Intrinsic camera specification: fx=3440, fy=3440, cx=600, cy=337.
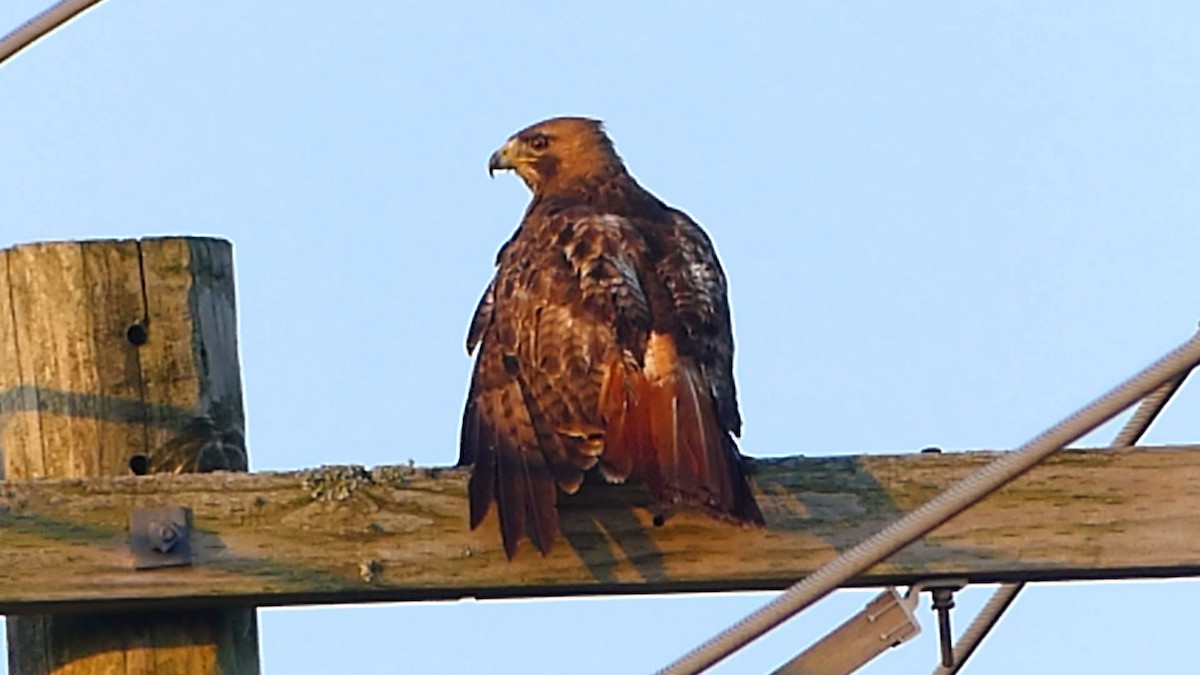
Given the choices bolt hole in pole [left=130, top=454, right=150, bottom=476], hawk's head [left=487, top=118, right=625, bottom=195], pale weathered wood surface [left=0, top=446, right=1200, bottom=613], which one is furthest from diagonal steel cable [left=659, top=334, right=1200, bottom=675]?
hawk's head [left=487, top=118, right=625, bottom=195]

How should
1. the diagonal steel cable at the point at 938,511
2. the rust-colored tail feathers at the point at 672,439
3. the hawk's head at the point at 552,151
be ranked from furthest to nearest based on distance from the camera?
the hawk's head at the point at 552,151 < the rust-colored tail feathers at the point at 672,439 < the diagonal steel cable at the point at 938,511

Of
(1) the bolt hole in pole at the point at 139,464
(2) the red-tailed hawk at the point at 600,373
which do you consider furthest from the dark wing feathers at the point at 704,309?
(1) the bolt hole in pole at the point at 139,464

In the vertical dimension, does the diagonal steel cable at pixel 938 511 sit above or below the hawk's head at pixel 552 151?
below

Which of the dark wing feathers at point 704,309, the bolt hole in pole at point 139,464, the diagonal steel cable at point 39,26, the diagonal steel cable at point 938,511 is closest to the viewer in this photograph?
the diagonal steel cable at point 938,511

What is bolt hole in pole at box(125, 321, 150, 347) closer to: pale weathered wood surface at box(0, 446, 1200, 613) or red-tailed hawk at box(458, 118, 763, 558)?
pale weathered wood surface at box(0, 446, 1200, 613)

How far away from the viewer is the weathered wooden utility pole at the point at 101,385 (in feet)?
19.2

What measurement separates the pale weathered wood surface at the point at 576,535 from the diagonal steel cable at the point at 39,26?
78 centimetres

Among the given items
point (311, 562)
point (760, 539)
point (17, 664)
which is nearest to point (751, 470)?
point (760, 539)

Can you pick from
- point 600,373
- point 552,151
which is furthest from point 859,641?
point 552,151

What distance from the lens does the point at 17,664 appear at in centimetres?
587

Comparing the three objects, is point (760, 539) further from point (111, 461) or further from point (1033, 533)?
point (111, 461)

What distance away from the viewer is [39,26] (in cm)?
536

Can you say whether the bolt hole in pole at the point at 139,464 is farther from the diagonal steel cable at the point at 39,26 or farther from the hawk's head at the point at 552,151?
the hawk's head at the point at 552,151

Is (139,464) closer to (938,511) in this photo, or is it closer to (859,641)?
(859,641)
